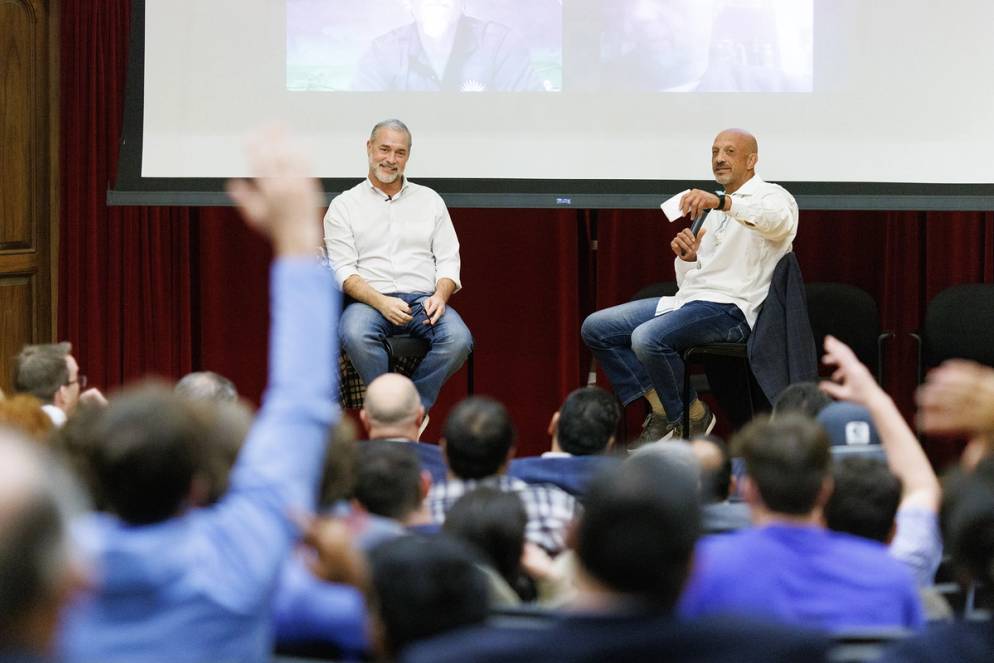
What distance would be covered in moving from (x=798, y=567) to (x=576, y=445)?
1012 millimetres

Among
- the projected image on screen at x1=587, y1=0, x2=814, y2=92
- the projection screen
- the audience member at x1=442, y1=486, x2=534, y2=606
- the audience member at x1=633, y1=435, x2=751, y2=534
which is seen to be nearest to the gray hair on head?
the audience member at x1=633, y1=435, x2=751, y2=534

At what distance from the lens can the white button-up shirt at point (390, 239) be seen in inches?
177

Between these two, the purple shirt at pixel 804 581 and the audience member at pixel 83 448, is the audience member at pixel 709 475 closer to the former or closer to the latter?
the purple shirt at pixel 804 581

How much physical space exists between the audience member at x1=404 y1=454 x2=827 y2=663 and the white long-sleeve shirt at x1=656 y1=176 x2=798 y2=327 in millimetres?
3083

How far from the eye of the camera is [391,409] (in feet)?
8.66

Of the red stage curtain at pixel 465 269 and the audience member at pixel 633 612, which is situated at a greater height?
the red stage curtain at pixel 465 269

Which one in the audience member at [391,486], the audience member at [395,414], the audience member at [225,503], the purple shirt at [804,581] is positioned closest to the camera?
the audience member at [225,503]

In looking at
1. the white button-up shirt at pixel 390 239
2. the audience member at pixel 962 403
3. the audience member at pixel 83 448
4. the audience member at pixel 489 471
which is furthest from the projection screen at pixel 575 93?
the audience member at pixel 962 403

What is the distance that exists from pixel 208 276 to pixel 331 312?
4.24 metres

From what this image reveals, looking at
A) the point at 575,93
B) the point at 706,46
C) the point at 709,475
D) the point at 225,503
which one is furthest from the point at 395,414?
the point at 706,46

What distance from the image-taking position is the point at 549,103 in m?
4.68

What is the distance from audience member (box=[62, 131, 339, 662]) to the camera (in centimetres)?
125

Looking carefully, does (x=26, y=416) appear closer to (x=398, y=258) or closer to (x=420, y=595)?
(x=420, y=595)

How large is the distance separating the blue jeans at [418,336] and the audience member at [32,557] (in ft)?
10.5
